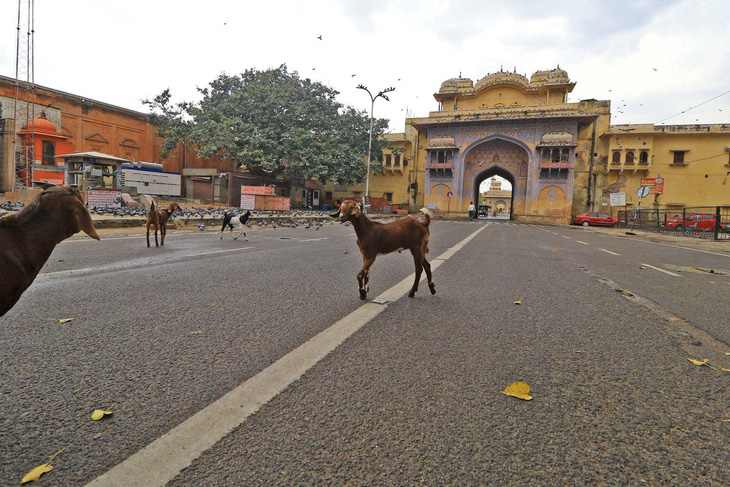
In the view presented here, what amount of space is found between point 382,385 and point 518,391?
73 cm

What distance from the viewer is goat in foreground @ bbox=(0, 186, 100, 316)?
181 cm

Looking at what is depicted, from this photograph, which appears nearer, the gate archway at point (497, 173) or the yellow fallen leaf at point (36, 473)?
the yellow fallen leaf at point (36, 473)

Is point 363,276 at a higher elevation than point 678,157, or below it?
below

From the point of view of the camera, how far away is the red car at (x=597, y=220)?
32031 mm

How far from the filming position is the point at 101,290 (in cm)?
397

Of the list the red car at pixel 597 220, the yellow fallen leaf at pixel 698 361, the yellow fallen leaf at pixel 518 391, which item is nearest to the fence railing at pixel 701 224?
the red car at pixel 597 220

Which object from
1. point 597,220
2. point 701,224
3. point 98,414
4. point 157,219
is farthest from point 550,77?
point 98,414

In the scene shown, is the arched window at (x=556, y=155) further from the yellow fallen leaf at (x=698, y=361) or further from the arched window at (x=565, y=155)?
the yellow fallen leaf at (x=698, y=361)

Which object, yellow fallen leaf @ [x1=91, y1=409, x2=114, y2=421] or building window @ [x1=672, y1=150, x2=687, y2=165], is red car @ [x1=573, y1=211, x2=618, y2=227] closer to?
building window @ [x1=672, y1=150, x2=687, y2=165]

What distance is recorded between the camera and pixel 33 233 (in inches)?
79.4

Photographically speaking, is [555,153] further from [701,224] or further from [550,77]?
[701,224]

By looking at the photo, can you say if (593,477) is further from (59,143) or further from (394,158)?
(394,158)

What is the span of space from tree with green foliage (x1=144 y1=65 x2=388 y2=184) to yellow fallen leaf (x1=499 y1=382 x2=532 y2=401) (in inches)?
1175

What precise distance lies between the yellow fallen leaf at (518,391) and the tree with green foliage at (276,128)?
2985cm
